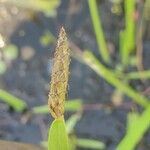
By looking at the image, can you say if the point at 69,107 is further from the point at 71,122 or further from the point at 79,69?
the point at 79,69

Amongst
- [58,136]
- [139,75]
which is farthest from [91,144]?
[58,136]

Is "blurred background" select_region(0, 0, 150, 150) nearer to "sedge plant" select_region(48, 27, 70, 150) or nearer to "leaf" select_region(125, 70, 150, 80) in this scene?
"leaf" select_region(125, 70, 150, 80)

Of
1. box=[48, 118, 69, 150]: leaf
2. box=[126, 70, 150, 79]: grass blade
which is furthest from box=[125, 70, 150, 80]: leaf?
box=[48, 118, 69, 150]: leaf

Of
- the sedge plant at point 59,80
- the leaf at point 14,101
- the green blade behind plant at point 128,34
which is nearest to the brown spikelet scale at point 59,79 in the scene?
the sedge plant at point 59,80

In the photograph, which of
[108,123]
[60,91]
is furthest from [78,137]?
[60,91]

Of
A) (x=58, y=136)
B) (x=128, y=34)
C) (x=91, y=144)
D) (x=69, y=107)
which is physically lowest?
(x=58, y=136)
